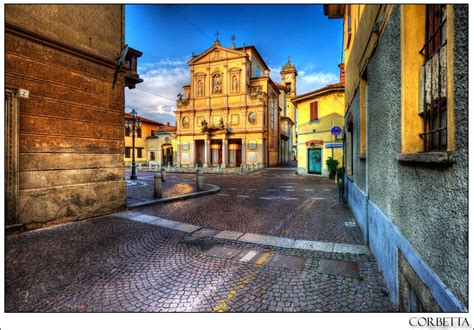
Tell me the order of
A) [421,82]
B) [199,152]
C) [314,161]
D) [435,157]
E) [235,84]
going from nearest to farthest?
[435,157] → [421,82] → [314,161] → [235,84] → [199,152]

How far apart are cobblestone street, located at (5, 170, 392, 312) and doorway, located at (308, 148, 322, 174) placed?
618 inches

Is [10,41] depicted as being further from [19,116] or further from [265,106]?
[265,106]

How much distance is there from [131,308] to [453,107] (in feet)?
11.4

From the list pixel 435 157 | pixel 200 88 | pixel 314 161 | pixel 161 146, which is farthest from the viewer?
pixel 161 146

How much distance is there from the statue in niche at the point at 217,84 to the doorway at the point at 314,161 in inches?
718

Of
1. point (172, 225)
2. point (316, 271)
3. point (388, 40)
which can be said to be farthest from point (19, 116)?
point (388, 40)

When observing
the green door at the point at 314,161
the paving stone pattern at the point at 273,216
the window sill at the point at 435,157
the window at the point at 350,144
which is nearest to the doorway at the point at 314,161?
the green door at the point at 314,161

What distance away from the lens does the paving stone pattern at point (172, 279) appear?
2713mm

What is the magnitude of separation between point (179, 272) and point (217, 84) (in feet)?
110

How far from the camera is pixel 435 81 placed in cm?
211

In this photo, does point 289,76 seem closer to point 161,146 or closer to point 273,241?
point 161,146

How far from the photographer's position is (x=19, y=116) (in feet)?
16.9

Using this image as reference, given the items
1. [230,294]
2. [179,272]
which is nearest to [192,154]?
[179,272]

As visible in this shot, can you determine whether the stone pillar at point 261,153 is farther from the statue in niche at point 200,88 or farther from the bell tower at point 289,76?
the bell tower at point 289,76
